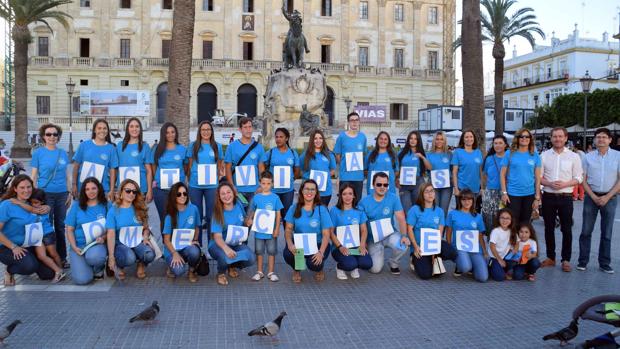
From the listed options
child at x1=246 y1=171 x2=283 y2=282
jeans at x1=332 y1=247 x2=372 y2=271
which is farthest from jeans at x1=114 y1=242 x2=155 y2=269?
jeans at x1=332 y1=247 x2=372 y2=271

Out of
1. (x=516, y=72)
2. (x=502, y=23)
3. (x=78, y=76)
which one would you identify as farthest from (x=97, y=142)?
(x=516, y=72)

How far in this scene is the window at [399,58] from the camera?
54.4m

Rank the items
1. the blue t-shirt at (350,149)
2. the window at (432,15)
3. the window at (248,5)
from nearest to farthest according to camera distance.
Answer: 1. the blue t-shirt at (350,149)
2. the window at (248,5)
3. the window at (432,15)

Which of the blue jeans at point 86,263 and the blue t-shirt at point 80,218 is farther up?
the blue t-shirt at point 80,218

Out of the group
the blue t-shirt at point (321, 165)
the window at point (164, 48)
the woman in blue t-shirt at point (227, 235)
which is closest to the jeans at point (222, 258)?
the woman in blue t-shirt at point (227, 235)

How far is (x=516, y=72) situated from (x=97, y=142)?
222ft

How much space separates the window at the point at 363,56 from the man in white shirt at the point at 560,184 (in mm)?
47380

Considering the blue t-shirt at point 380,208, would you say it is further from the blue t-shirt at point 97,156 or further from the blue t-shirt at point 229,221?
the blue t-shirt at point 97,156

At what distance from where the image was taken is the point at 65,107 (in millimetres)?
48469

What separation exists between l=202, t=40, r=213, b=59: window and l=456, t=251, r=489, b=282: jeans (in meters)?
46.5

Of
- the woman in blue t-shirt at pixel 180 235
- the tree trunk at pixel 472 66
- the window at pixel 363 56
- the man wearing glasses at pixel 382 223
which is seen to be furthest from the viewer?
the window at pixel 363 56

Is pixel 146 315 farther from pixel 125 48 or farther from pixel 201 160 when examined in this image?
pixel 125 48

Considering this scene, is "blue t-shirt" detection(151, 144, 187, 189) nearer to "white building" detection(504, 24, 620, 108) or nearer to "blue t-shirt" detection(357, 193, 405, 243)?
"blue t-shirt" detection(357, 193, 405, 243)

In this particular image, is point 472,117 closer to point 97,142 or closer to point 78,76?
point 97,142
